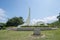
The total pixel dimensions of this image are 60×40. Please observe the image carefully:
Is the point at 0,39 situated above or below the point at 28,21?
below

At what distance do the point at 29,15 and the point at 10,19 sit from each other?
22.2 m

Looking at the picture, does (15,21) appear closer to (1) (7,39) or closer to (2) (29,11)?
(2) (29,11)

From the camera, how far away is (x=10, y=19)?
196 feet

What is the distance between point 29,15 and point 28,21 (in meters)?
1.88

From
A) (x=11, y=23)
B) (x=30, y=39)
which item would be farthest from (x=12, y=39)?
(x=11, y=23)

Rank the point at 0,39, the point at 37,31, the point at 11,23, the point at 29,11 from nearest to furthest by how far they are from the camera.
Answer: the point at 0,39 → the point at 37,31 → the point at 29,11 → the point at 11,23

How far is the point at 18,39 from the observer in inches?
499

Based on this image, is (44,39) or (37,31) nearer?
(44,39)

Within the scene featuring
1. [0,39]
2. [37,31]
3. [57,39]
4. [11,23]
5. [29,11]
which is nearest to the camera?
[57,39]

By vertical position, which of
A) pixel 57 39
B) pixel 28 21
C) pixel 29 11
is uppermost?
pixel 29 11

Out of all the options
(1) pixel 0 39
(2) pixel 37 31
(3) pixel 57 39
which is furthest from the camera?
(2) pixel 37 31

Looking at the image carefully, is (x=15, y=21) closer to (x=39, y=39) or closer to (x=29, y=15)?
(x=29, y=15)

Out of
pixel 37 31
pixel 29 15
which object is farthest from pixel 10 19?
pixel 37 31

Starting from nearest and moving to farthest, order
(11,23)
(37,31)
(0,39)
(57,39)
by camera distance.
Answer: (57,39), (0,39), (37,31), (11,23)
